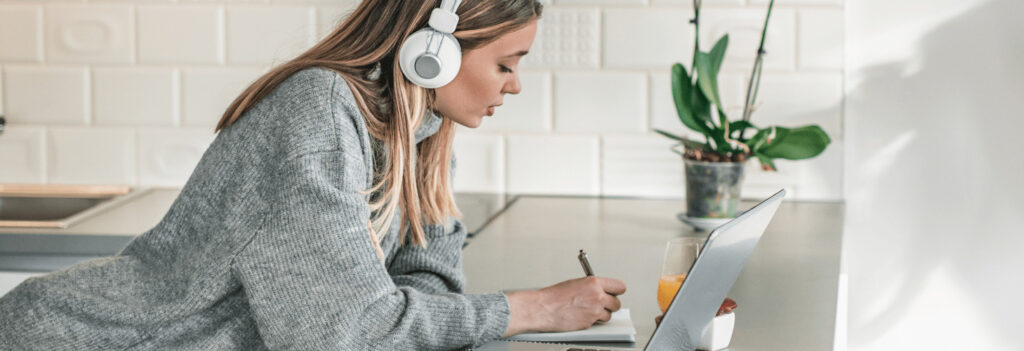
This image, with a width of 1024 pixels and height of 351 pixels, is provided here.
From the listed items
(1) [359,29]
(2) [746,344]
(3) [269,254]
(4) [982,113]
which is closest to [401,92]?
(1) [359,29]

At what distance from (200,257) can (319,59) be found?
→ 0.27 m

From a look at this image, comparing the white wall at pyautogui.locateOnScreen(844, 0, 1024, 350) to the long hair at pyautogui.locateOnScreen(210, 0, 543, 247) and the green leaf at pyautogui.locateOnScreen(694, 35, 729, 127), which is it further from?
the long hair at pyautogui.locateOnScreen(210, 0, 543, 247)

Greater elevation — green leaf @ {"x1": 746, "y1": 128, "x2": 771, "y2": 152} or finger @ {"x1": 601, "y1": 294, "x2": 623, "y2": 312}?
green leaf @ {"x1": 746, "y1": 128, "x2": 771, "y2": 152}

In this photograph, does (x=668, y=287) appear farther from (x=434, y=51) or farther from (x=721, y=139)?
(x=721, y=139)

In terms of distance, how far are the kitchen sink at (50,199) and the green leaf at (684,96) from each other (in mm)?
1197

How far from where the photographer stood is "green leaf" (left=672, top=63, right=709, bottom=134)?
1.93 meters

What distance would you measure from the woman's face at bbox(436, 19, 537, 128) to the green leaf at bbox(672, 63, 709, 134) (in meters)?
0.72

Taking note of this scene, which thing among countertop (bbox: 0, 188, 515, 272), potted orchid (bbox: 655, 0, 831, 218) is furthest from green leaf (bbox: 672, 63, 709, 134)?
countertop (bbox: 0, 188, 515, 272)

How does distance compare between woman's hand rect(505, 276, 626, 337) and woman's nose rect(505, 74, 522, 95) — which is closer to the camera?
woman's hand rect(505, 276, 626, 337)

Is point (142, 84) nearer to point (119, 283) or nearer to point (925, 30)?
point (119, 283)

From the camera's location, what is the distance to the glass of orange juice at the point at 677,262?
1.18 m

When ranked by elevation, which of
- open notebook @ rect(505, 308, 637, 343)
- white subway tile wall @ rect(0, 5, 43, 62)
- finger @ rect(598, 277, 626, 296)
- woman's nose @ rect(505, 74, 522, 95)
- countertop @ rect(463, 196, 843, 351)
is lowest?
open notebook @ rect(505, 308, 637, 343)

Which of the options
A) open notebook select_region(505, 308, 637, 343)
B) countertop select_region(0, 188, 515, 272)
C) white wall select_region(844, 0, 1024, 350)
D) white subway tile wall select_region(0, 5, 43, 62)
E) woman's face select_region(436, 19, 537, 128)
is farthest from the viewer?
white subway tile wall select_region(0, 5, 43, 62)

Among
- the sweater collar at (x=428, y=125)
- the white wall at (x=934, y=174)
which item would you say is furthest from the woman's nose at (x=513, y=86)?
the white wall at (x=934, y=174)
